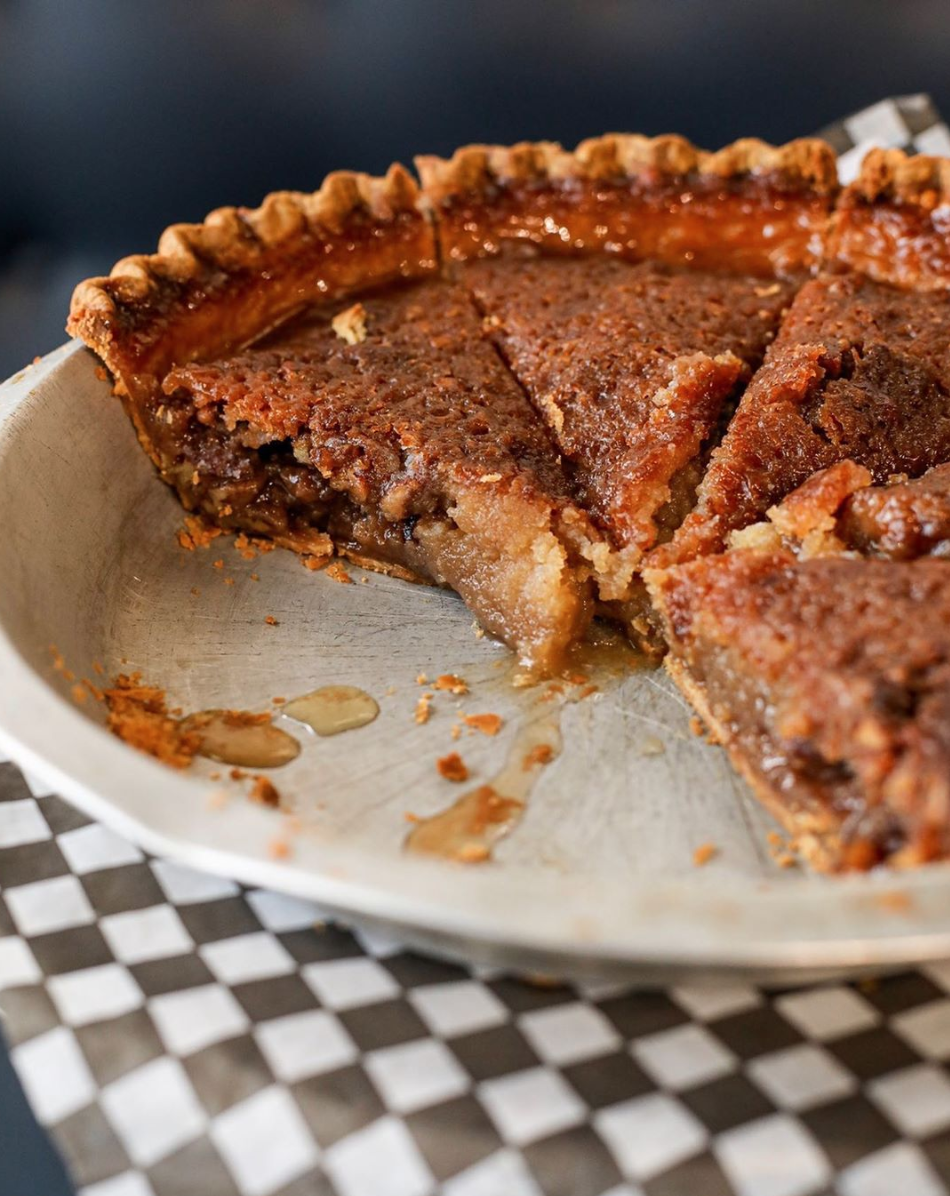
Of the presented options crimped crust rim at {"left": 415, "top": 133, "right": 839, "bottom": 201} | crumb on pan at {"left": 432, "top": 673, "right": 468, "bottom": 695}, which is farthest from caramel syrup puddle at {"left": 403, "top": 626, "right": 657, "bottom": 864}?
crimped crust rim at {"left": 415, "top": 133, "right": 839, "bottom": 201}

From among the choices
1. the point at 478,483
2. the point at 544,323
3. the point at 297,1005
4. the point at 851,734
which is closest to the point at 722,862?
the point at 851,734

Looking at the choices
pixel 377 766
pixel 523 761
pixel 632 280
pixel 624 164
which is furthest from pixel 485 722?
pixel 624 164

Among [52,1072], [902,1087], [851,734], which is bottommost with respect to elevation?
[902,1087]

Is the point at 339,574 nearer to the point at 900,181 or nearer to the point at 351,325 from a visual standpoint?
the point at 351,325

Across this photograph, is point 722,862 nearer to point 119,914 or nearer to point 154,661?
point 119,914

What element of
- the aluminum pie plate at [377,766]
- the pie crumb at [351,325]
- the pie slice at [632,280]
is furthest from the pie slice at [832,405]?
the pie crumb at [351,325]

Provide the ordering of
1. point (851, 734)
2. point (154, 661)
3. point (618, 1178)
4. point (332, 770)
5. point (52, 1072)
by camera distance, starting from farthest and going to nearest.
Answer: point (154, 661), point (332, 770), point (851, 734), point (52, 1072), point (618, 1178)

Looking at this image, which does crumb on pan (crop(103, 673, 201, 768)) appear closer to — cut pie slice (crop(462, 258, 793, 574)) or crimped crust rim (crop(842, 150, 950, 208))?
cut pie slice (crop(462, 258, 793, 574))
